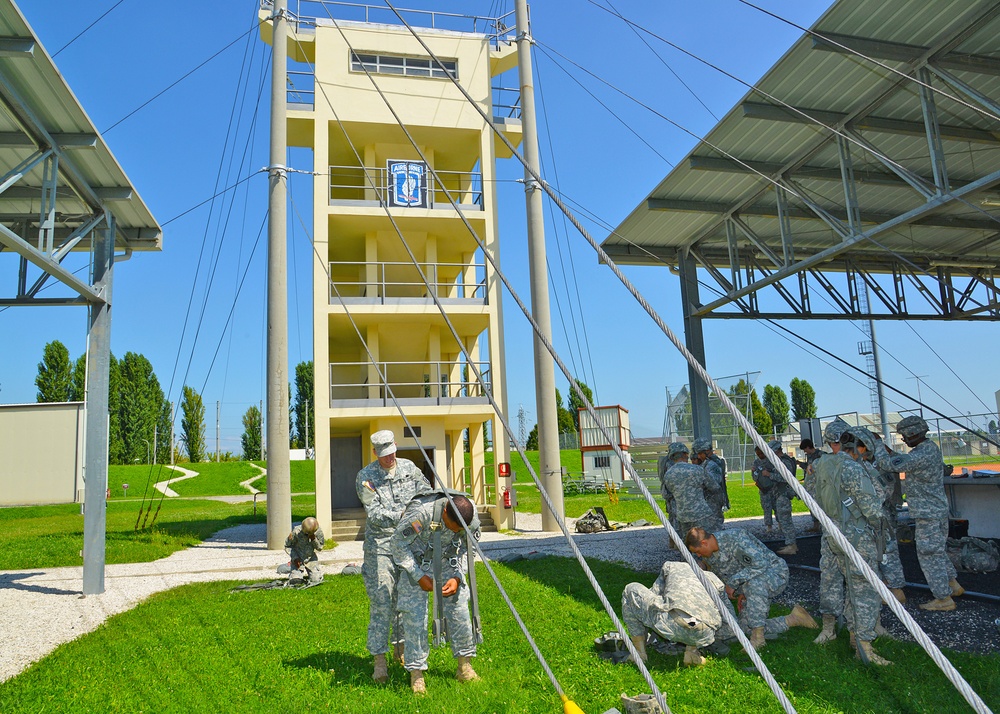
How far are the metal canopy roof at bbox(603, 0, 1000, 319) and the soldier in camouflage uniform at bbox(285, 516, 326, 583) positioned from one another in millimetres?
7741

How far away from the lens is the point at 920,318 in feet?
55.5

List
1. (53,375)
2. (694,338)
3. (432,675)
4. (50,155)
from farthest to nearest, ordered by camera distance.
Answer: (53,375), (694,338), (50,155), (432,675)

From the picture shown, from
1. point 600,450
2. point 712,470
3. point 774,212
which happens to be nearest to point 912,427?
point 712,470

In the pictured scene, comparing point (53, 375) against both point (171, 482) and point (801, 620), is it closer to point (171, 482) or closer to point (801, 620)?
point (171, 482)

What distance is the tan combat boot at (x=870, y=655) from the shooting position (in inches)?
223

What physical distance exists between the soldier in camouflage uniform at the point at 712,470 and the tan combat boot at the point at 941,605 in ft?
10.2

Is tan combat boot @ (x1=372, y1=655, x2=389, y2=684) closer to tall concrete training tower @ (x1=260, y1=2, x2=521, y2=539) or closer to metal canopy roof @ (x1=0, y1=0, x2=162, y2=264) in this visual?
metal canopy roof @ (x1=0, y1=0, x2=162, y2=264)

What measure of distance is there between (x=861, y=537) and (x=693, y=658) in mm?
1740

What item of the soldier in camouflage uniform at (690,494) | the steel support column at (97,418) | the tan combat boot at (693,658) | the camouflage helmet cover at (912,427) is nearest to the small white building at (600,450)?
the soldier in camouflage uniform at (690,494)

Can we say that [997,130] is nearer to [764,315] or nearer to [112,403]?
[764,315]

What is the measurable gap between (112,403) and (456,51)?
1857 inches

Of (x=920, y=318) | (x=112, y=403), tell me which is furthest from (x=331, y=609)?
(x=112, y=403)

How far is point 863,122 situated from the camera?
10.5 m

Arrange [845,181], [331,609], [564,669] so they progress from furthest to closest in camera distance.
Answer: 1. [845,181]
2. [331,609]
3. [564,669]
